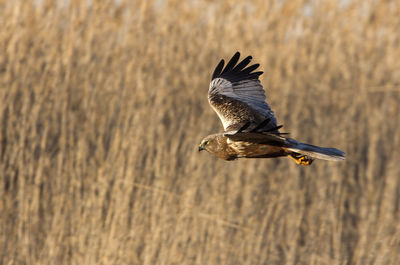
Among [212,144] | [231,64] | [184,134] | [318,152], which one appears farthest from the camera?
[184,134]

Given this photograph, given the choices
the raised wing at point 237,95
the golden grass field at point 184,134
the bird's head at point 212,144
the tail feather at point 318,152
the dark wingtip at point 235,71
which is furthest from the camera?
the golden grass field at point 184,134

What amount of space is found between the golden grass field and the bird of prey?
20.7 inches

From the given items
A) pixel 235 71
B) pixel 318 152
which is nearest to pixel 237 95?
pixel 235 71

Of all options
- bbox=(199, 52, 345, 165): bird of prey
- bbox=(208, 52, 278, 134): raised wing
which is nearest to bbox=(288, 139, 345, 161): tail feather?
bbox=(199, 52, 345, 165): bird of prey

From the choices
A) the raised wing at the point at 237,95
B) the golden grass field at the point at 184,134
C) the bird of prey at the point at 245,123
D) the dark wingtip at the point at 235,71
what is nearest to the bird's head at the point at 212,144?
the bird of prey at the point at 245,123

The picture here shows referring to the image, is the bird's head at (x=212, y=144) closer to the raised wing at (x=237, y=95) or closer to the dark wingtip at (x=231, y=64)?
the raised wing at (x=237, y=95)

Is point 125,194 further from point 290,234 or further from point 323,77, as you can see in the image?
point 323,77

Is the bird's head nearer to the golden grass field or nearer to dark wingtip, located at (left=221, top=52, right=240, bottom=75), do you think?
dark wingtip, located at (left=221, top=52, right=240, bottom=75)

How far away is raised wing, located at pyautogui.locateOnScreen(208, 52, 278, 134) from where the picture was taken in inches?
136

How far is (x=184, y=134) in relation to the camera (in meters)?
4.05

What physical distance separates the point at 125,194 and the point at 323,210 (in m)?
1.26

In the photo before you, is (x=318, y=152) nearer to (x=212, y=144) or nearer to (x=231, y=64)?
(x=212, y=144)

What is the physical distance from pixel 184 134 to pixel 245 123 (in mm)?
787

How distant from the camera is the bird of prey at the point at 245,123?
9.55 ft
